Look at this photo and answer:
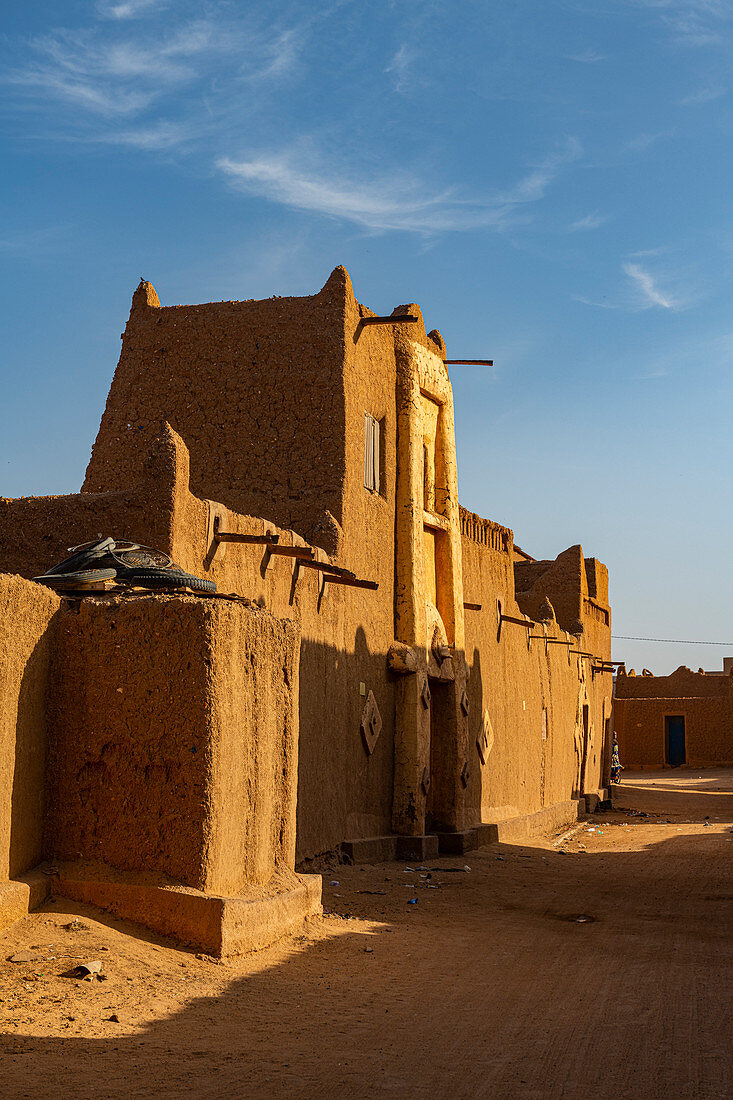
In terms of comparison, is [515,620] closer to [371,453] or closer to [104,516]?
[371,453]

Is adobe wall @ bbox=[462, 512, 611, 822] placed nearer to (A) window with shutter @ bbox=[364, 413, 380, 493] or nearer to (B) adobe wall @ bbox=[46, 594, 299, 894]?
(A) window with shutter @ bbox=[364, 413, 380, 493]

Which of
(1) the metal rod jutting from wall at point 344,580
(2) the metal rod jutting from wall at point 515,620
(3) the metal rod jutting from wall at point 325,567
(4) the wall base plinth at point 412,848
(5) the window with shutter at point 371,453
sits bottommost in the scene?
(4) the wall base plinth at point 412,848

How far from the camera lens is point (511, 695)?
56.3ft

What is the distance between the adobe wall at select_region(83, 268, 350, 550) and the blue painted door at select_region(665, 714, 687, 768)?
25.4 metres

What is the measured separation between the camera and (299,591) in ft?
32.1

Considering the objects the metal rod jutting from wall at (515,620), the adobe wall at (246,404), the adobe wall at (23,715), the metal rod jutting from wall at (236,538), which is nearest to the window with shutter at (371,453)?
the adobe wall at (246,404)

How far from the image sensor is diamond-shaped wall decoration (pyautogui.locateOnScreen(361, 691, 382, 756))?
11.4 m

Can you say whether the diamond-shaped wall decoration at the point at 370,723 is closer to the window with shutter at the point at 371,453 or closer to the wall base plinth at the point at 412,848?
the wall base plinth at the point at 412,848

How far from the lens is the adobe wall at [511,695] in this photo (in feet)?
50.9

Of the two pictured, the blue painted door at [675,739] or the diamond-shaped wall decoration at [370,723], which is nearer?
the diamond-shaped wall decoration at [370,723]

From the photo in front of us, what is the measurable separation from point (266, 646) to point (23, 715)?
1.52 metres

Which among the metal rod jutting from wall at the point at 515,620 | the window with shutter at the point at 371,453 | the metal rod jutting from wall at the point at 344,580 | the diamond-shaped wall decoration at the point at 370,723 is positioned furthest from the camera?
the metal rod jutting from wall at the point at 515,620

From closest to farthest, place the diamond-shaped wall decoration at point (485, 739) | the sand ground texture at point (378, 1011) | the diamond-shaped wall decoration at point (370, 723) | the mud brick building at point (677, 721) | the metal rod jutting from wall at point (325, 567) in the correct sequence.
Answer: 1. the sand ground texture at point (378, 1011)
2. the metal rod jutting from wall at point (325, 567)
3. the diamond-shaped wall decoration at point (370, 723)
4. the diamond-shaped wall decoration at point (485, 739)
5. the mud brick building at point (677, 721)

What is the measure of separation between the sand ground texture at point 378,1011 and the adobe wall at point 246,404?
13.6 ft
